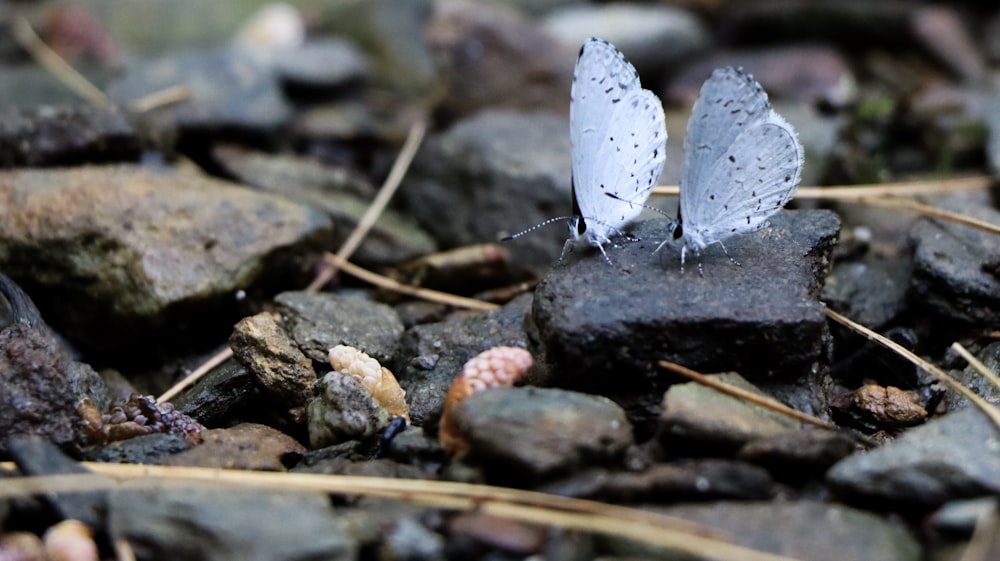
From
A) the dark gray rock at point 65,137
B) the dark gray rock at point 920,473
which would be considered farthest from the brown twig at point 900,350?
the dark gray rock at point 65,137

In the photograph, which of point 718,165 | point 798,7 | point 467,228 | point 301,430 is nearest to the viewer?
point 718,165

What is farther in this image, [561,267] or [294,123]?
[294,123]

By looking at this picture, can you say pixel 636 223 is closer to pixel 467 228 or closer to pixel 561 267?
pixel 561 267

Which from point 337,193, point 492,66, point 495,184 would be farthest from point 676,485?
point 492,66

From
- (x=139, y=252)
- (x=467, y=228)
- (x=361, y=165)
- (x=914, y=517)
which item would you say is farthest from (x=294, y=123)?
(x=914, y=517)

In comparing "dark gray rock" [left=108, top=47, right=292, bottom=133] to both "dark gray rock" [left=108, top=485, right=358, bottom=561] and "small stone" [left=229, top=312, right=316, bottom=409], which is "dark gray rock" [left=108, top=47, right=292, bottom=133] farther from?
"dark gray rock" [left=108, top=485, right=358, bottom=561]

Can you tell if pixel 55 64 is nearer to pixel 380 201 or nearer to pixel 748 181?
pixel 380 201

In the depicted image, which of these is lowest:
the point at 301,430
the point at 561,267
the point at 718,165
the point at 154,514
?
the point at 301,430

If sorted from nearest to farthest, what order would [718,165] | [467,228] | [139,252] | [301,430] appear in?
[718,165], [301,430], [139,252], [467,228]

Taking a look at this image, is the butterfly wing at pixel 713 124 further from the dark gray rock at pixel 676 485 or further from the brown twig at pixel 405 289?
the brown twig at pixel 405 289
